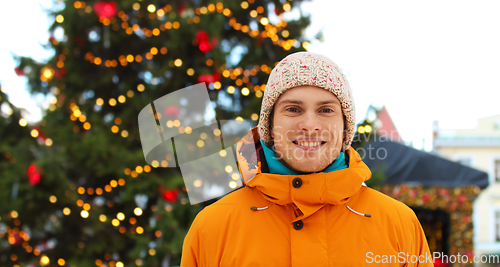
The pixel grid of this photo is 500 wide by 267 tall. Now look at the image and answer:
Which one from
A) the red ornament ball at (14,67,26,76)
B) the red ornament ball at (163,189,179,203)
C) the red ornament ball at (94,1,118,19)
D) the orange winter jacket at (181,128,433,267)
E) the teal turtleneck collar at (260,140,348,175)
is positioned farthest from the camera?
the red ornament ball at (14,67,26,76)

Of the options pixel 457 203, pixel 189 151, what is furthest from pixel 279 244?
pixel 457 203

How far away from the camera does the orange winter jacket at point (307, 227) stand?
0.96 metres

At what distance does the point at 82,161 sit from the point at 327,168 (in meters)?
2.56

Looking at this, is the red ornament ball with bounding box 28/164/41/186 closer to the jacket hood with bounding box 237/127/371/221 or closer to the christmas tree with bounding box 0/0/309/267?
the christmas tree with bounding box 0/0/309/267

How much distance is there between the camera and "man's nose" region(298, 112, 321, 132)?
3.31 feet

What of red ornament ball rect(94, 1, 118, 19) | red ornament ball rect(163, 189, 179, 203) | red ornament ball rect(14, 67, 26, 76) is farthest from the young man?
red ornament ball rect(14, 67, 26, 76)

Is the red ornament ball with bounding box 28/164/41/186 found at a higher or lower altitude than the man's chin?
lower

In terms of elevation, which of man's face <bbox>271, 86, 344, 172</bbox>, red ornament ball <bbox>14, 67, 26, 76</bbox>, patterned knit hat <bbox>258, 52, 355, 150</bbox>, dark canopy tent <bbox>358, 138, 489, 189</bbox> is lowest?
dark canopy tent <bbox>358, 138, 489, 189</bbox>

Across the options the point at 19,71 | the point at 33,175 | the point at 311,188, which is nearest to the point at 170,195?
the point at 33,175

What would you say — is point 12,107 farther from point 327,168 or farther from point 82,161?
point 327,168

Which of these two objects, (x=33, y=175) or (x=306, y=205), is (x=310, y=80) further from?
(x=33, y=175)

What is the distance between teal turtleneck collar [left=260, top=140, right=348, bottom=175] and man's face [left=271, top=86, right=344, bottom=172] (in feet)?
0.06

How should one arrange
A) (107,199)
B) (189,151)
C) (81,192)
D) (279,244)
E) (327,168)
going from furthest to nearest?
1. (107,199)
2. (81,192)
3. (189,151)
4. (327,168)
5. (279,244)

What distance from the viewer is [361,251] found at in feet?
3.21
